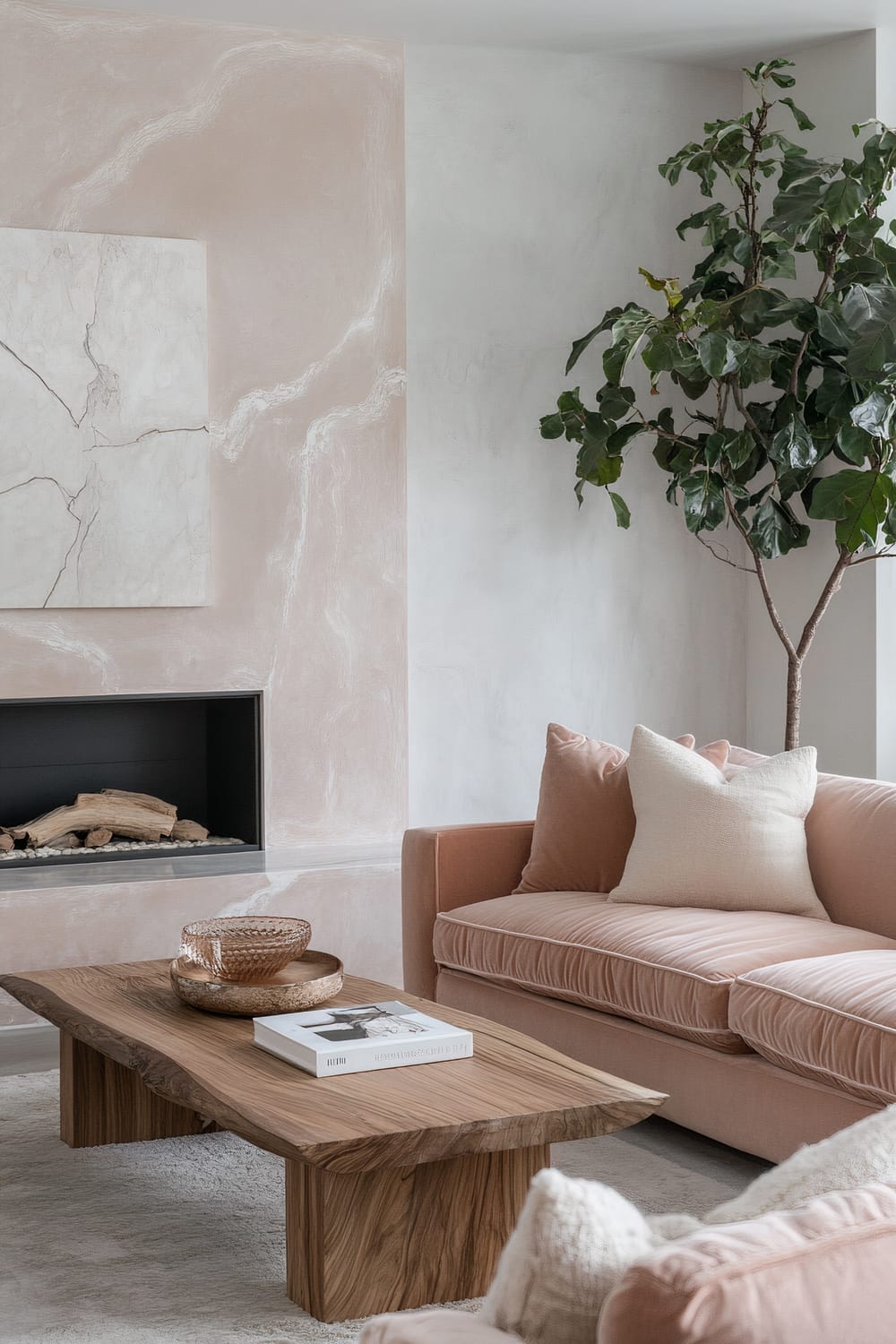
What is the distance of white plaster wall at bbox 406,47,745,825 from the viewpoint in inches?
187

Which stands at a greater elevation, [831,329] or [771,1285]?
[831,329]

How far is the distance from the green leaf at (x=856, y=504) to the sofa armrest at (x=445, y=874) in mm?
1287

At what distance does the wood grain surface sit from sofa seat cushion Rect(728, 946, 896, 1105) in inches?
18.0

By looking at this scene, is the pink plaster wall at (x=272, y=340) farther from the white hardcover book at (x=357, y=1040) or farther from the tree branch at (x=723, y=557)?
the white hardcover book at (x=357, y=1040)

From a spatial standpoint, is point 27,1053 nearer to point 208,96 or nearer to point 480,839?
point 480,839

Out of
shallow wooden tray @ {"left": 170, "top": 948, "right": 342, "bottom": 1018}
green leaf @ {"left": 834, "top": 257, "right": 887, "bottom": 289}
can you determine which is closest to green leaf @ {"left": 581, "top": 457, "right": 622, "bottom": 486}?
green leaf @ {"left": 834, "top": 257, "right": 887, "bottom": 289}

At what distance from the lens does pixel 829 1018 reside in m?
Result: 2.57

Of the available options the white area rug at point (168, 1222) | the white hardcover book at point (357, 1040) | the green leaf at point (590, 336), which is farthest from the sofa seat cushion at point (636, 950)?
the green leaf at point (590, 336)

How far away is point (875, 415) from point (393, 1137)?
2.78 m

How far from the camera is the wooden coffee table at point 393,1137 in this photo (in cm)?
207

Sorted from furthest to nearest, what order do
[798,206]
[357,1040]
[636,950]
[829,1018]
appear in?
[798,206] → [636,950] → [829,1018] → [357,1040]

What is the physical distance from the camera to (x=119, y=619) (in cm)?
428

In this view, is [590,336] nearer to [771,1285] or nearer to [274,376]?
[274,376]

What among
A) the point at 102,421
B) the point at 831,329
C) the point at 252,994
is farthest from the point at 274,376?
the point at 252,994
